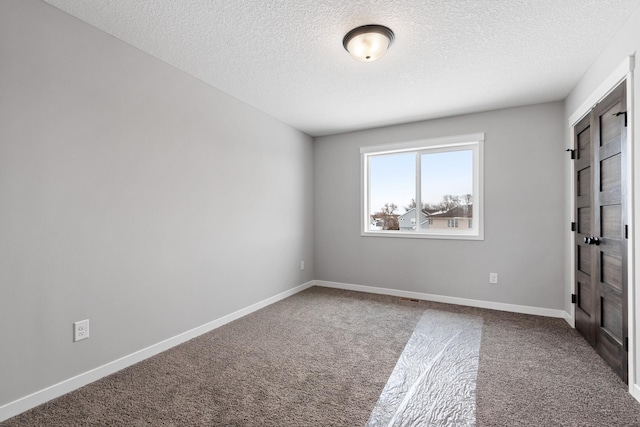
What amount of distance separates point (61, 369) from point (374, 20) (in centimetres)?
303

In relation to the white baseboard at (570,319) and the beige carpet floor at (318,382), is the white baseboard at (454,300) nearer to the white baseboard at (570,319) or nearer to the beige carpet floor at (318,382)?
the white baseboard at (570,319)

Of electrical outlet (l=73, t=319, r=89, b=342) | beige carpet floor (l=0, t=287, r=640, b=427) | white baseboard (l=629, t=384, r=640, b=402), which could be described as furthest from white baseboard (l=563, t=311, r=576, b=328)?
electrical outlet (l=73, t=319, r=89, b=342)

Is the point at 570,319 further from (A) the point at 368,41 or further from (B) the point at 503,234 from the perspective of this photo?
(A) the point at 368,41

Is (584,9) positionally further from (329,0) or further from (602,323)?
(602,323)

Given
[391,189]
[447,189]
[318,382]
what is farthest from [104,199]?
[447,189]

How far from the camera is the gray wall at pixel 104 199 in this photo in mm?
1789

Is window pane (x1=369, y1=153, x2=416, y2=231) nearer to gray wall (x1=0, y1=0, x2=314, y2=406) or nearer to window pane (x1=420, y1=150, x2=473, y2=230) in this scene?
window pane (x1=420, y1=150, x2=473, y2=230)

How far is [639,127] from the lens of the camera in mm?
1882

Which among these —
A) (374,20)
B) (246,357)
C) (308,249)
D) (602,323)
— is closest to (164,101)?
(374,20)

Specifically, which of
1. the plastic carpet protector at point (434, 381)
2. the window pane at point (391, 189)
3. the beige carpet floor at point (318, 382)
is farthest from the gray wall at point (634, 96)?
the window pane at point (391, 189)

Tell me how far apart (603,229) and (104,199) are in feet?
12.3

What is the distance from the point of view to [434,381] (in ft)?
6.91

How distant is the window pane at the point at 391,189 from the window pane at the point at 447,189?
19cm

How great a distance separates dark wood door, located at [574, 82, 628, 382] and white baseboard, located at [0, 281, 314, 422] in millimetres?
3247
